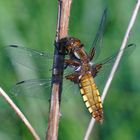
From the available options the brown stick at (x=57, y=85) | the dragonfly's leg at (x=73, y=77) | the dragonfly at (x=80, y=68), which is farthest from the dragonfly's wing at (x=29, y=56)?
the brown stick at (x=57, y=85)

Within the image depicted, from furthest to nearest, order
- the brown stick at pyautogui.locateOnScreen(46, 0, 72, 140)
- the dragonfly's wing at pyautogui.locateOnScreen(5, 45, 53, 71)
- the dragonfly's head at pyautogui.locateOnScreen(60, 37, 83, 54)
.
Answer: the dragonfly's wing at pyautogui.locateOnScreen(5, 45, 53, 71) < the dragonfly's head at pyautogui.locateOnScreen(60, 37, 83, 54) < the brown stick at pyautogui.locateOnScreen(46, 0, 72, 140)

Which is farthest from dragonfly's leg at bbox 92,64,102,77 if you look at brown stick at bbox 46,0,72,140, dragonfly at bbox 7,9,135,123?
brown stick at bbox 46,0,72,140

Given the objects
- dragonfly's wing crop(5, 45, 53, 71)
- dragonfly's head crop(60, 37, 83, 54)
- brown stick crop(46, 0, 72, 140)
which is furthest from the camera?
dragonfly's wing crop(5, 45, 53, 71)

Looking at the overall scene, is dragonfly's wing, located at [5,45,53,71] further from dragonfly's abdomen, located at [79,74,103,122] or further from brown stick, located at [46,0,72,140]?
brown stick, located at [46,0,72,140]

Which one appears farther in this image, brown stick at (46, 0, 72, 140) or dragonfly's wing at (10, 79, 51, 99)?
dragonfly's wing at (10, 79, 51, 99)

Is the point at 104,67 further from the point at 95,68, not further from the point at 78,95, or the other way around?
the point at 78,95

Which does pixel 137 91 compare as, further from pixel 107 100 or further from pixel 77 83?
pixel 77 83

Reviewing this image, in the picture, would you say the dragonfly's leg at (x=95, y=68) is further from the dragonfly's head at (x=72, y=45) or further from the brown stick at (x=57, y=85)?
the brown stick at (x=57, y=85)
